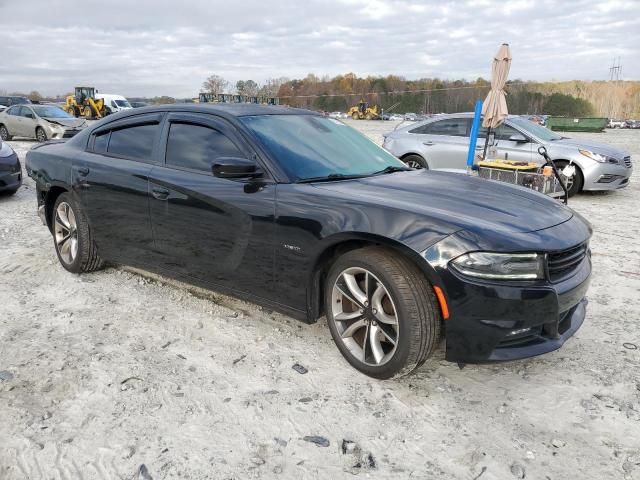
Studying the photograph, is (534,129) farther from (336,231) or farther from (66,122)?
(66,122)

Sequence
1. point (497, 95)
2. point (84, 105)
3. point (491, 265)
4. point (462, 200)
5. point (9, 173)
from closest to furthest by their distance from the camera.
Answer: point (491, 265), point (462, 200), point (9, 173), point (497, 95), point (84, 105)

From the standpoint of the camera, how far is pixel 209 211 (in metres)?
3.44

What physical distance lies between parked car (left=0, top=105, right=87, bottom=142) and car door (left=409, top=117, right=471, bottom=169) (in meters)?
12.8

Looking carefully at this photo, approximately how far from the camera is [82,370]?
3055 mm

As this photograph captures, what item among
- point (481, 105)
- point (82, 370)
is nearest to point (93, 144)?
point (82, 370)

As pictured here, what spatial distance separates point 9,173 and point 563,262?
27.2 ft

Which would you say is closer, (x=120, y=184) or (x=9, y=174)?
(x=120, y=184)

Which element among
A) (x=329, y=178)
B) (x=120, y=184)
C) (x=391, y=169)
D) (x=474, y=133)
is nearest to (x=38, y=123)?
(x=474, y=133)

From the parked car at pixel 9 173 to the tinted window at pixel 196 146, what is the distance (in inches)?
226

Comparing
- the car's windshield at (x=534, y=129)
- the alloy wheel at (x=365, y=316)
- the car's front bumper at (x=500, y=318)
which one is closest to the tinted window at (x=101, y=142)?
the alloy wheel at (x=365, y=316)

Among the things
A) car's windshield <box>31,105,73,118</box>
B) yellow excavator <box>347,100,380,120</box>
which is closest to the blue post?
car's windshield <box>31,105,73,118</box>

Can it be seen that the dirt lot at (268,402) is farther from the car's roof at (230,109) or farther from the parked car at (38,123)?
the parked car at (38,123)

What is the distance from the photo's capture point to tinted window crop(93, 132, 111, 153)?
14.3 ft

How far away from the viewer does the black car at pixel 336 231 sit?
2.61m
